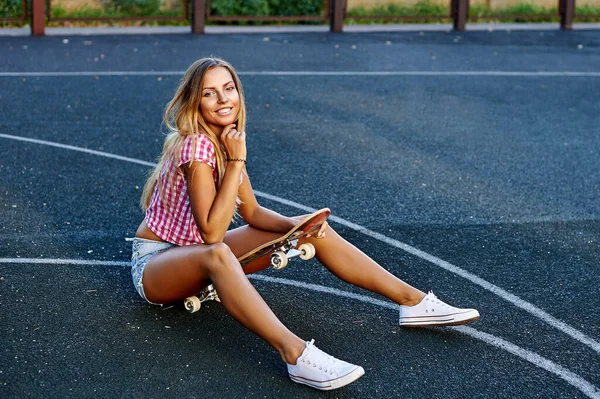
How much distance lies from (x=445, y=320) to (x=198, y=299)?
120 cm

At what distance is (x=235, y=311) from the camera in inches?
173

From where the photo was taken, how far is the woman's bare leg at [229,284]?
4328 millimetres

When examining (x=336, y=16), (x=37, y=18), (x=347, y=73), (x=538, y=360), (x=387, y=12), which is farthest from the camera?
(x=387, y=12)

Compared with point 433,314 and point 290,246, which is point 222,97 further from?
point 433,314

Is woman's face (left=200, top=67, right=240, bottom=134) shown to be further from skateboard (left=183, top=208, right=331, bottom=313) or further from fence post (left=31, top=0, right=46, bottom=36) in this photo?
fence post (left=31, top=0, right=46, bottom=36)

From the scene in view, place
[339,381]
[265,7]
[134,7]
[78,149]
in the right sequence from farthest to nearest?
1. [265,7]
2. [134,7]
3. [78,149]
4. [339,381]

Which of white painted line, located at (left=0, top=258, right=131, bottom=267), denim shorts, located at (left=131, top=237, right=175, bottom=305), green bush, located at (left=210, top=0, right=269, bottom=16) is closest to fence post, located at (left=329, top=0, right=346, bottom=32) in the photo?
green bush, located at (left=210, top=0, right=269, bottom=16)

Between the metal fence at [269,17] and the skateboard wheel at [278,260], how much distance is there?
1338 centimetres

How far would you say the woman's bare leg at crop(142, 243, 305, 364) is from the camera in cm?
433

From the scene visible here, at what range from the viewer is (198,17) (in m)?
17.7

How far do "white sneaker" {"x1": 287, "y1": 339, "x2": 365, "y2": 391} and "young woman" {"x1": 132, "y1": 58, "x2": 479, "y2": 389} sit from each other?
2.6 inches

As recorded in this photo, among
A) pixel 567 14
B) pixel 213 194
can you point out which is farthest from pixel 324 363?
pixel 567 14

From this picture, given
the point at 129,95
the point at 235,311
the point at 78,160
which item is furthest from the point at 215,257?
the point at 129,95

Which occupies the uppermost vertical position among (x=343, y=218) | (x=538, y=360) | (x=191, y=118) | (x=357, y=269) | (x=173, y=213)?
(x=191, y=118)
